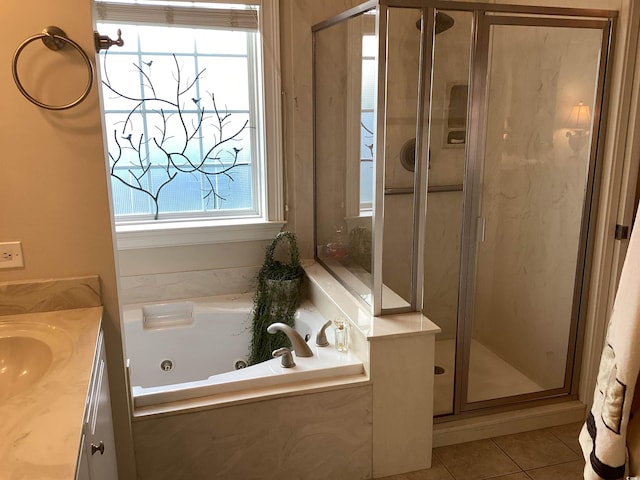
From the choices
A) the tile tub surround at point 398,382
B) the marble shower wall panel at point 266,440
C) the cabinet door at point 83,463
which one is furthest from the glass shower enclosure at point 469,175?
the cabinet door at point 83,463

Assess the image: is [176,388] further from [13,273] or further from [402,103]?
[402,103]

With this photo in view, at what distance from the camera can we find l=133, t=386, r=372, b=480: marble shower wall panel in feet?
6.68

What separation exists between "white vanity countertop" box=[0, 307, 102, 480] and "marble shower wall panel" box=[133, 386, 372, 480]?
570 mm

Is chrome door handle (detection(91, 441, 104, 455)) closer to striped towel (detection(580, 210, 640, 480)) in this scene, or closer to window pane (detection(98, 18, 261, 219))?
striped towel (detection(580, 210, 640, 480))

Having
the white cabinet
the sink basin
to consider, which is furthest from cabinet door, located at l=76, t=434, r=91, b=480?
the sink basin

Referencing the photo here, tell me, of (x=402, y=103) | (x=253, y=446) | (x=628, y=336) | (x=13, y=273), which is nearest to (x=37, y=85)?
(x=13, y=273)

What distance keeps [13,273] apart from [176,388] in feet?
2.32

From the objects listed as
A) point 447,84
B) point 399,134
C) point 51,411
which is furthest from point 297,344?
point 447,84

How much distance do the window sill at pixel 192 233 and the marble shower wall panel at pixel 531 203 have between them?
1163 millimetres

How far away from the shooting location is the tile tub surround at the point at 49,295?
5.68 ft

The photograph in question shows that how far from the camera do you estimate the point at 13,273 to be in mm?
1748

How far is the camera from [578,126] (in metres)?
2.52

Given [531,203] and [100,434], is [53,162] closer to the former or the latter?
[100,434]

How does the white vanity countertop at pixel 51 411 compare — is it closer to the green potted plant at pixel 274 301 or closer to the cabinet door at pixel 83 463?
the cabinet door at pixel 83 463
